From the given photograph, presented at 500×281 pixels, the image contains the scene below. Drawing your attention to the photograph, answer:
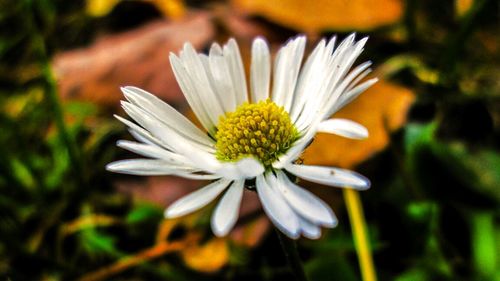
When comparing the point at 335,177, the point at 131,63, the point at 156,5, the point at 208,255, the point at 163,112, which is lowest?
the point at 208,255

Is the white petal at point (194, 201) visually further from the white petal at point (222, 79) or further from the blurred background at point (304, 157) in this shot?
the blurred background at point (304, 157)

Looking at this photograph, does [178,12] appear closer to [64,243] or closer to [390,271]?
[64,243]

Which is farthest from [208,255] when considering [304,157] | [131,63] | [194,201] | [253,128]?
[131,63]

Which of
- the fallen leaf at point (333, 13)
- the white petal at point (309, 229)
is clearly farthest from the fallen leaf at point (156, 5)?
the white petal at point (309, 229)

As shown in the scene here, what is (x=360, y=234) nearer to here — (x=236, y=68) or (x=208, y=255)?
(x=208, y=255)

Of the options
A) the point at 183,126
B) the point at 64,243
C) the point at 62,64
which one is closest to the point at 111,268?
the point at 64,243

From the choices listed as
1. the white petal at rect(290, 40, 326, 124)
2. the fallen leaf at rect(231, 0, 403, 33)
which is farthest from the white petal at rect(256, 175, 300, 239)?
the fallen leaf at rect(231, 0, 403, 33)
